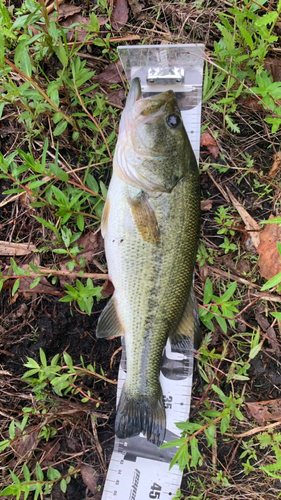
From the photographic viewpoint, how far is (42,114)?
275cm

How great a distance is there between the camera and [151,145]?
221 centimetres

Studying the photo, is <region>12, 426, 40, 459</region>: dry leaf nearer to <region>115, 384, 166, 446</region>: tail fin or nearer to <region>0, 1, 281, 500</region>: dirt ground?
<region>0, 1, 281, 500</region>: dirt ground

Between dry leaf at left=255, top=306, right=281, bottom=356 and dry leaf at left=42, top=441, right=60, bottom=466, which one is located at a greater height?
dry leaf at left=255, top=306, right=281, bottom=356

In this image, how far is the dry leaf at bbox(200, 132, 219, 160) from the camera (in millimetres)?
2779

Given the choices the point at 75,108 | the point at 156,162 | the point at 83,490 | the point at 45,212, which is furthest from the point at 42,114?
the point at 83,490

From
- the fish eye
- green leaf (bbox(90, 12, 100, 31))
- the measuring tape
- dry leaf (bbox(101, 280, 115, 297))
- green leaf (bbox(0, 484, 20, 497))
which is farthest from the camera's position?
dry leaf (bbox(101, 280, 115, 297))

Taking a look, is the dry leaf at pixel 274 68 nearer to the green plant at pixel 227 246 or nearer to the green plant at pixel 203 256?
the green plant at pixel 227 246

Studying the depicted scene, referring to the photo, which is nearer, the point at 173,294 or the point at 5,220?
the point at 173,294

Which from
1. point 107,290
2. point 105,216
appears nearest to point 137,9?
point 105,216

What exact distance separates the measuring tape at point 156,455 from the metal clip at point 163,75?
216 cm

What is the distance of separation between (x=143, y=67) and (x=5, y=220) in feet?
5.64

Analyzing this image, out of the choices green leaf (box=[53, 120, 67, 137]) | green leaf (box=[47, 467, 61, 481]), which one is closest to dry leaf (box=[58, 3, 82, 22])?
green leaf (box=[53, 120, 67, 137])

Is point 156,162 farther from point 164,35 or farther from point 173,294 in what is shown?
point 164,35

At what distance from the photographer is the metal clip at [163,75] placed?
277 cm
